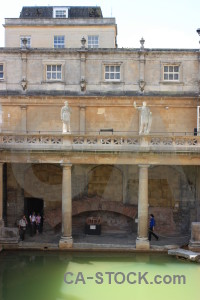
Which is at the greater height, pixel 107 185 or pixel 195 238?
pixel 107 185

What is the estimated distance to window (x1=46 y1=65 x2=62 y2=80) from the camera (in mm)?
27656

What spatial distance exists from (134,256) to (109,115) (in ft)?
34.5

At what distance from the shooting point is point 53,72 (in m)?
27.7

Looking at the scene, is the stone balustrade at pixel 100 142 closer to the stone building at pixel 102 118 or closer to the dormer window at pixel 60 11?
the stone building at pixel 102 118

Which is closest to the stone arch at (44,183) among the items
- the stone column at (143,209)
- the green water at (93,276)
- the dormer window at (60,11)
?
the green water at (93,276)

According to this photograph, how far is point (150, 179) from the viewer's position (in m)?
26.0

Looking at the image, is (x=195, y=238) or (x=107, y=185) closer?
(x=195, y=238)

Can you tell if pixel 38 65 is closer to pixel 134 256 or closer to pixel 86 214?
pixel 86 214

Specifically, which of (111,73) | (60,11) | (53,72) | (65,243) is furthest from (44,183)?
(60,11)

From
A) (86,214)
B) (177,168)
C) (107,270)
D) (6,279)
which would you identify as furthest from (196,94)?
(6,279)

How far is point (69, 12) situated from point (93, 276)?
89.9 ft

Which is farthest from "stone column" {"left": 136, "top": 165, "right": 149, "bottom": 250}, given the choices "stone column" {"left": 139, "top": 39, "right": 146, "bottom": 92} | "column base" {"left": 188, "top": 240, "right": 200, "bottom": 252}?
"stone column" {"left": 139, "top": 39, "right": 146, "bottom": 92}

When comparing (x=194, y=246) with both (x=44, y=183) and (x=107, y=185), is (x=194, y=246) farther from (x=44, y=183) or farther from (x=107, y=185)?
(x=44, y=183)

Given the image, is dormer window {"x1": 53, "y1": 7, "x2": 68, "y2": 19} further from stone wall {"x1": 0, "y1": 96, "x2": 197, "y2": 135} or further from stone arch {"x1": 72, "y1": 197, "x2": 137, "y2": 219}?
stone arch {"x1": 72, "y1": 197, "x2": 137, "y2": 219}
